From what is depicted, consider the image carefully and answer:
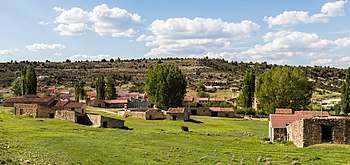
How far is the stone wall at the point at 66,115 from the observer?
63.2 m

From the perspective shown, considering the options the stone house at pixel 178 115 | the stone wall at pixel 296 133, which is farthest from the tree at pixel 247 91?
the stone wall at pixel 296 133

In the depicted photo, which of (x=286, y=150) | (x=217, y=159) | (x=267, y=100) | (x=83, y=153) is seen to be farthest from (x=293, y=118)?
(x=267, y=100)

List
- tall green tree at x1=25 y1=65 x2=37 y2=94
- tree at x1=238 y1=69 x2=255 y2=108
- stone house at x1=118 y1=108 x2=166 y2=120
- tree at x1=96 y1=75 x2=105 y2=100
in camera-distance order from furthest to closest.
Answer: tree at x1=96 y1=75 x2=105 y2=100 < tree at x1=238 y1=69 x2=255 y2=108 < tall green tree at x1=25 y1=65 x2=37 y2=94 < stone house at x1=118 y1=108 x2=166 y2=120

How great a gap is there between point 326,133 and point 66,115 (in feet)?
136

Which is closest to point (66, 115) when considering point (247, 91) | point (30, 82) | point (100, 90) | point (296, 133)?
point (30, 82)

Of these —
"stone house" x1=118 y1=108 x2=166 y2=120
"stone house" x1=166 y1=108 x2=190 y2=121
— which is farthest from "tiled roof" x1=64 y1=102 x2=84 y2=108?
"stone house" x1=166 y1=108 x2=190 y2=121

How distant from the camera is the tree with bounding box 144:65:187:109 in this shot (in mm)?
98062

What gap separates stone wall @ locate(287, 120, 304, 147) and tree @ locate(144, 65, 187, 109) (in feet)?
179

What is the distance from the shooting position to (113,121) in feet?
196

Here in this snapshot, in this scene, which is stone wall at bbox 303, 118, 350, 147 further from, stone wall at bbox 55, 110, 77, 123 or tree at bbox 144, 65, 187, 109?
tree at bbox 144, 65, 187, 109

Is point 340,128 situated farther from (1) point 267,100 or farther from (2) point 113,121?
(1) point 267,100

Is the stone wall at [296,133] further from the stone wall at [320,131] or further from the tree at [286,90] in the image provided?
the tree at [286,90]

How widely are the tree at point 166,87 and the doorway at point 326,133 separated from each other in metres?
58.6

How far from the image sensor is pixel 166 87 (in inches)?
3861
